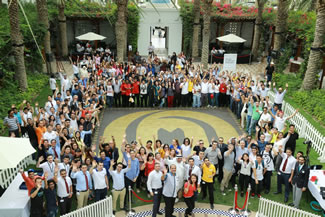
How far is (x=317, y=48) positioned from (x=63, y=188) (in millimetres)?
13828

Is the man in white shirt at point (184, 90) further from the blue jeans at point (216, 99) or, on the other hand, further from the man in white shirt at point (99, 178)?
the man in white shirt at point (99, 178)

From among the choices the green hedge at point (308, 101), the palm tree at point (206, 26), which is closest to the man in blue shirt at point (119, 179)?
the green hedge at point (308, 101)

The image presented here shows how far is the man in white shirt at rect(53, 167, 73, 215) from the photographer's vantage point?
23.2ft

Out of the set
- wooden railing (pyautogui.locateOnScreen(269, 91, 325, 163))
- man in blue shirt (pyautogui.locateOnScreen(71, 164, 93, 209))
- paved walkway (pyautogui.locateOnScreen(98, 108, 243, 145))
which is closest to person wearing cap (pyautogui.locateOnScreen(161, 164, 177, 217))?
man in blue shirt (pyautogui.locateOnScreen(71, 164, 93, 209))

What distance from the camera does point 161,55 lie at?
27.8m

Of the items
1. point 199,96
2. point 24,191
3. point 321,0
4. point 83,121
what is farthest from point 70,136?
point 321,0

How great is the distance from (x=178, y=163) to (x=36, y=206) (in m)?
3.53

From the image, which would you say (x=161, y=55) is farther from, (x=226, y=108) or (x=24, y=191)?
(x=24, y=191)

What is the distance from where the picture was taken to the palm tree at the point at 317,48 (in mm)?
14820

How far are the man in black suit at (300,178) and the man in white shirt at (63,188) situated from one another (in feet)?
19.0

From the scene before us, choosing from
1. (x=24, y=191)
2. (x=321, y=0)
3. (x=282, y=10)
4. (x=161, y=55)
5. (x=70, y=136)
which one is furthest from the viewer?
(x=161, y=55)

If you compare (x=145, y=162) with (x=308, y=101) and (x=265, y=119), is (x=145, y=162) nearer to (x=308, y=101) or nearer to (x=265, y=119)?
(x=265, y=119)

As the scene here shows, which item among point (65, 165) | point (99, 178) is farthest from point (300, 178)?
point (65, 165)

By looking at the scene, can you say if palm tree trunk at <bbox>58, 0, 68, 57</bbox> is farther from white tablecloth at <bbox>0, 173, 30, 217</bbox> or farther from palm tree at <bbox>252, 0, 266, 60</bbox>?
white tablecloth at <bbox>0, 173, 30, 217</bbox>
